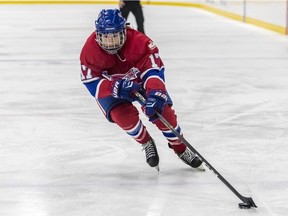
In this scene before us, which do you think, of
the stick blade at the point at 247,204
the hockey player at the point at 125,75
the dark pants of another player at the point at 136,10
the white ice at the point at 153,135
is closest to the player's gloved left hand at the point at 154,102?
the hockey player at the point at 125,75

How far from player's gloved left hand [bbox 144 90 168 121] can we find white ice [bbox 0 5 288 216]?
321mm

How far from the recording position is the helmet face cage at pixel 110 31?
2.70 metres

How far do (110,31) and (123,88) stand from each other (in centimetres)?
23

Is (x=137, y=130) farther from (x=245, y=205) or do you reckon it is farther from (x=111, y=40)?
(x=245, y=205)

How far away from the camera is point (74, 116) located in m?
4.17

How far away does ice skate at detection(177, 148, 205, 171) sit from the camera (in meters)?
2.96

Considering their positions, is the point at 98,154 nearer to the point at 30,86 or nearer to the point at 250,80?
the point at 30,86

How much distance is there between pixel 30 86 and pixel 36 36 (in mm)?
3982

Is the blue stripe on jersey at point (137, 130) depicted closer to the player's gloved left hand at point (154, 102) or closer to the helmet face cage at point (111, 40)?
the player's gloved left hand at point (154, 102)

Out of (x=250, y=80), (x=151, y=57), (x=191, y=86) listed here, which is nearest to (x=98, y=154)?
(x=151, y=57)

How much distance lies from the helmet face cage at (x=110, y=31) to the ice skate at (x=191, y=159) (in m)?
0.58

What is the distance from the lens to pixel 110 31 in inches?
106

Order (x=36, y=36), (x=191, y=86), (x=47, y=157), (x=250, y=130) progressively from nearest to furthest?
(x=47, y=157) < (x=250, y=130) < (x=191, y=86) < (x=36, y=36)

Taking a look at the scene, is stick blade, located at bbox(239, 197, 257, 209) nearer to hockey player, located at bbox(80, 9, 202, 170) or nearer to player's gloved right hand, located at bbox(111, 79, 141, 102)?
hockey player, located at bbox(80, 9, 202, 170)
